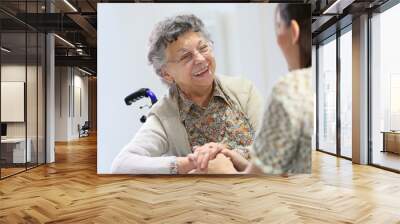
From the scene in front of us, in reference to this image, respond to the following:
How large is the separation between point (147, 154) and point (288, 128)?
6.41 ft

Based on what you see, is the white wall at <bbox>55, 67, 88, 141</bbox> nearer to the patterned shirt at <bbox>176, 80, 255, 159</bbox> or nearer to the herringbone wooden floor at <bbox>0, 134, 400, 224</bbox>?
the herringbone wooden floor at <bbox>0, 134, 400, 224</bbox>

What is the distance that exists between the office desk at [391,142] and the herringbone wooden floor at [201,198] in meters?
0.51

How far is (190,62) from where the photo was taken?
5.39 meters

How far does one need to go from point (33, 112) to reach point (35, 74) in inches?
27.8

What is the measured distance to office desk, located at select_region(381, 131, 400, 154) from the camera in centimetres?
692

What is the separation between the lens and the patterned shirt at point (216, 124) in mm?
5469

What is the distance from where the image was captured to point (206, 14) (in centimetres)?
555

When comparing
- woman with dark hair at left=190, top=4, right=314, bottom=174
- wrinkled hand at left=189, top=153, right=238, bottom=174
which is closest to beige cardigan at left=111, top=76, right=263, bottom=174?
woman with dark hair at left=190, top=4, right=314, bottom=174

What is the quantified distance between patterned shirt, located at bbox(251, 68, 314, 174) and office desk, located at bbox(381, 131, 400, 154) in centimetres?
231

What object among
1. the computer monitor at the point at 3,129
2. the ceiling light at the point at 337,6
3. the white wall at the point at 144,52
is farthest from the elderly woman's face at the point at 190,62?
the computer monitor at the point at 3,129

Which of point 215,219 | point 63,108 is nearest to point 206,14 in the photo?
point 215,219

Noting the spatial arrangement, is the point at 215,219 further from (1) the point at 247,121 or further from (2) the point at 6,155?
(2) the point at 6,155

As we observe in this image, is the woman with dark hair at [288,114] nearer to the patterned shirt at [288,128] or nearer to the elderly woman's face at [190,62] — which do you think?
the patterned shirt at [288,128]

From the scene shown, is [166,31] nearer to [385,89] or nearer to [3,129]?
[3,129]
